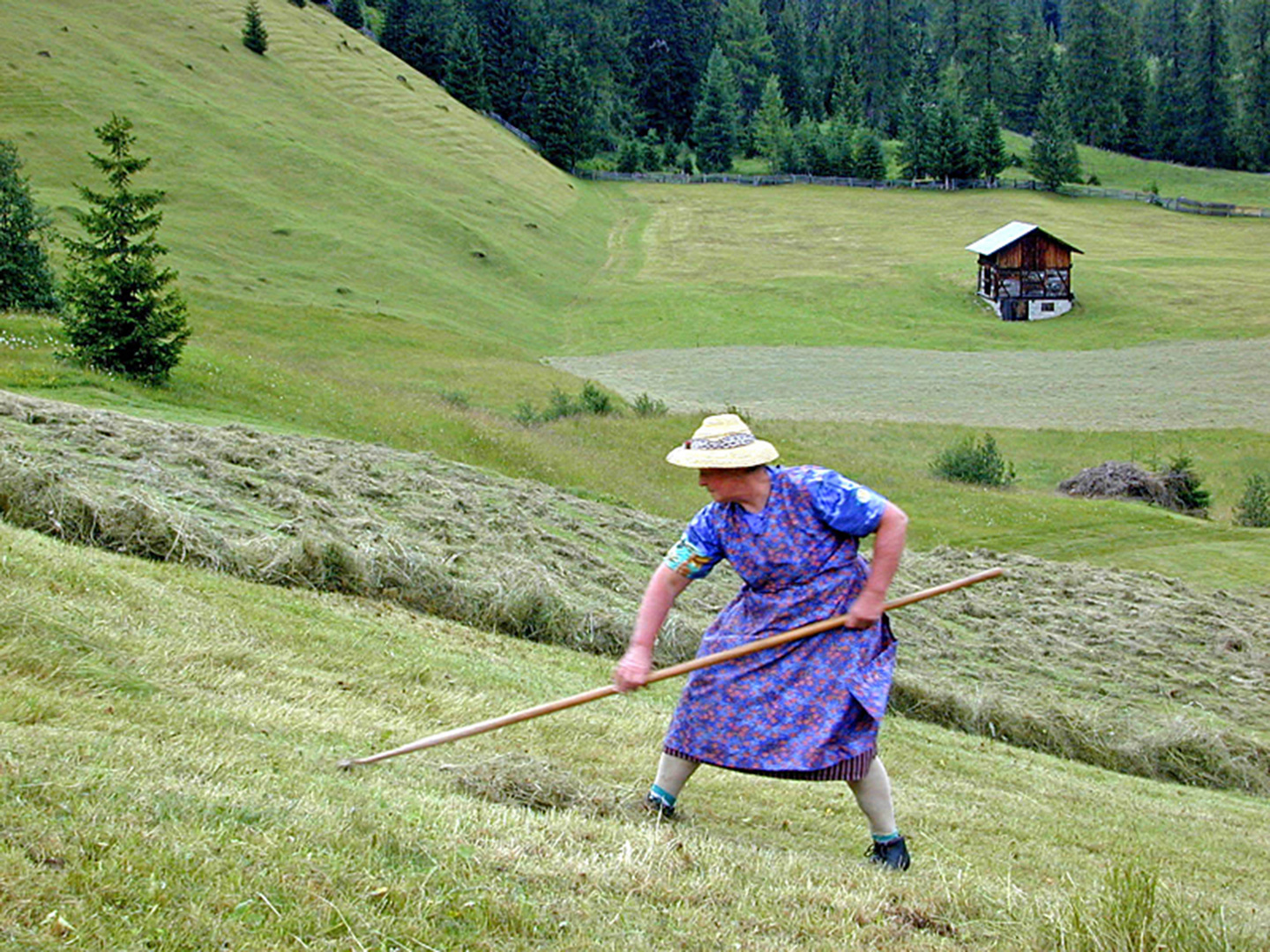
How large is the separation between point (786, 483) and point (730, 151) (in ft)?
437

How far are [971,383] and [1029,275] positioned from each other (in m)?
24.9

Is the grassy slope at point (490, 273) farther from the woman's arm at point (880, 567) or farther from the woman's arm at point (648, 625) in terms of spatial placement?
the woman's arm at point (880, 567)

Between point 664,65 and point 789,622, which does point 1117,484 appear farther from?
point 664,65

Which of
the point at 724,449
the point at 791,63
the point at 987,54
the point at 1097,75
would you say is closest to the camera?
the point at 724,449

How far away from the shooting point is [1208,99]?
137 metres

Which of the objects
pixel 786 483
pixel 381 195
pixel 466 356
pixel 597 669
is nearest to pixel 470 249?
pixel 381 195

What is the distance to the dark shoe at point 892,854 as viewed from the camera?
6340 mm

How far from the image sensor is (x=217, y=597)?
387 inches

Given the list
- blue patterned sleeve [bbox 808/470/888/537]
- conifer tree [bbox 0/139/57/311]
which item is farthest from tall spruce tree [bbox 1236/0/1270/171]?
blue patterned sleeve [bbox 808/470/888/537]

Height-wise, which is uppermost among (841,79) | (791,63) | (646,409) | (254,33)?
(791,63)

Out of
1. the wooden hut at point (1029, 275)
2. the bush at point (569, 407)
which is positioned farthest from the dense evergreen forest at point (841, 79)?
the bush at point (569, 407)

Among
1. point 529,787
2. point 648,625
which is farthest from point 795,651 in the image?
point 529,787

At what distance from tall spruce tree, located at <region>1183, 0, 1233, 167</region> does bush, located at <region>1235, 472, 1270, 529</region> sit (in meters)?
115

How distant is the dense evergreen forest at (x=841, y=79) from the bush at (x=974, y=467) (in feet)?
298
